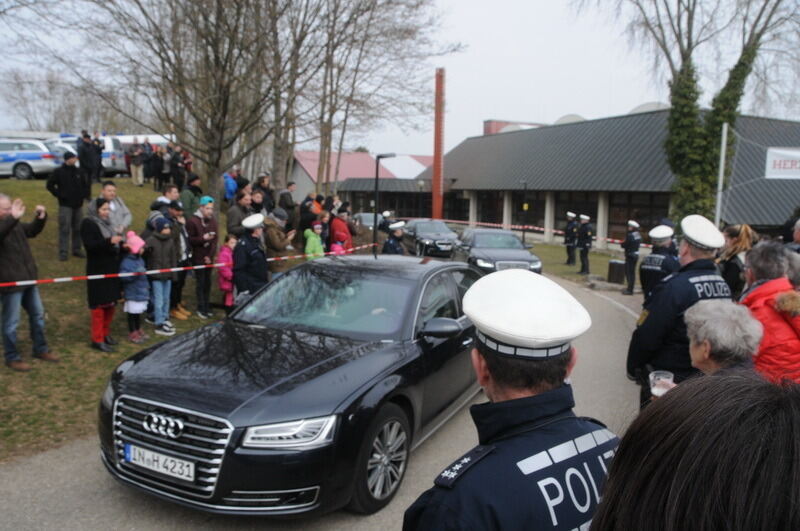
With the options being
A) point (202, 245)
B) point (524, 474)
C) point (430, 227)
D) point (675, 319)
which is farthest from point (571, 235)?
point (524, 474)

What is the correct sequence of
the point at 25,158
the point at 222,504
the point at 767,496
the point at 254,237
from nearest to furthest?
the point at 767,496
the point at 222,504
the point at 254,237
the point at 25,158

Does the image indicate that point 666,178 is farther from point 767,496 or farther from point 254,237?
point 767,496

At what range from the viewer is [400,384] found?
403 centimetres

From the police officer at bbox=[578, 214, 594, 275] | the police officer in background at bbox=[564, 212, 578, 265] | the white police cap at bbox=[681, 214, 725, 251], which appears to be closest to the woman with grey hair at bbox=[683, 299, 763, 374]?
the white police cap at bbox=[681, 214, 725, 251]

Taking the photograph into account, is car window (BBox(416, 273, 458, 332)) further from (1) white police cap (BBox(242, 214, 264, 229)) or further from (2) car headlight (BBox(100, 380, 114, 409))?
(1) white police cap (BBox(242, 214, 264, 229))

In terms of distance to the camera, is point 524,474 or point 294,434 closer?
point 524,474

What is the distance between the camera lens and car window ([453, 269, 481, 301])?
5.81 metres

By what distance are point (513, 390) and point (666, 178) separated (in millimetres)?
29127

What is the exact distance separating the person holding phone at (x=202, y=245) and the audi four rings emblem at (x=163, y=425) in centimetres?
585

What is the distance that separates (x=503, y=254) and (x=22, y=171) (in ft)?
72.6

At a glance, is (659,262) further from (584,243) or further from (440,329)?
(584,243)

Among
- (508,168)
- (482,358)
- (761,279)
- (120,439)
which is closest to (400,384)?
(120,439)

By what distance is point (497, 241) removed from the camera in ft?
55.9

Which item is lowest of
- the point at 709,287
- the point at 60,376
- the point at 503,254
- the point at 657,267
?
the point at 60,376
